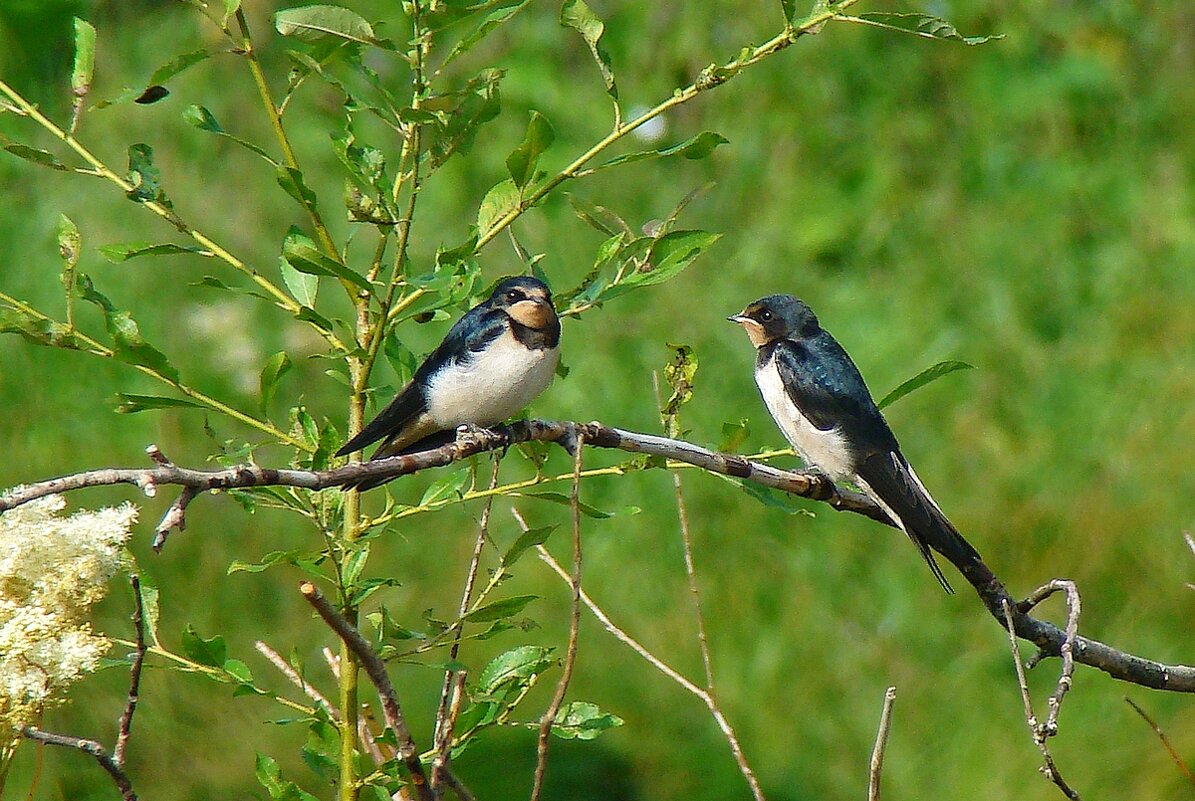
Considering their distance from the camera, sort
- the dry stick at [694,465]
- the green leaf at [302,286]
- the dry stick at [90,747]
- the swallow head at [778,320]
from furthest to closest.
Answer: the swallow head at [778,320]
the green leaf at [302,286]
the dry stick at [694,465]
the dry stick at [90,747]

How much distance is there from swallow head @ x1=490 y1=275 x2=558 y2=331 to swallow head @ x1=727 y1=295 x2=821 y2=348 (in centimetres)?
71

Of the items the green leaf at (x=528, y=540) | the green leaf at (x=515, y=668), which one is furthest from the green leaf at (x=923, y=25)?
the green leaf at (x=515, y=668)

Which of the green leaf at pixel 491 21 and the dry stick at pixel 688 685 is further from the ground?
the green leaf at pixel 491 21

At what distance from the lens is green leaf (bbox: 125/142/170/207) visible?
1.28 metres

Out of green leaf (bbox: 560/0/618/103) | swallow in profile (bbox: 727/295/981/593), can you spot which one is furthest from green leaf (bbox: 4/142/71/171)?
swallow in profile (bbox: 727/295/981/593)

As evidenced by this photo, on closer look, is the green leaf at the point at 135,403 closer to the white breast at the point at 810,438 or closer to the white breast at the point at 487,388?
the white breast at the point at 487,388

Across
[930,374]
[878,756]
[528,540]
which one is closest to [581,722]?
[528,540]

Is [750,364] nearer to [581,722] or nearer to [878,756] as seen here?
[581,722]

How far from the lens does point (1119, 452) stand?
4172mm

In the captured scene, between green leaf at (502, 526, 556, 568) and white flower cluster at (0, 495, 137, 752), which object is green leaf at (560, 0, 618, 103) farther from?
white flower cluster at (0, 495, 137, 752)

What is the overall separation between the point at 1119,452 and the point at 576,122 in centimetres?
213

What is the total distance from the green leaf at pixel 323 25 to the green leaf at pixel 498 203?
20 cm

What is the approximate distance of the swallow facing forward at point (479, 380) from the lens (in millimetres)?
1926

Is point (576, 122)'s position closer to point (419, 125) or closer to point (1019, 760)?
point (1019, 760)
